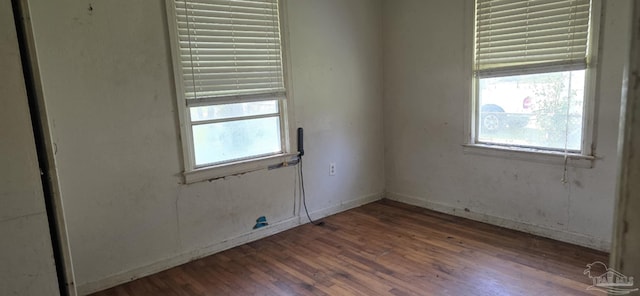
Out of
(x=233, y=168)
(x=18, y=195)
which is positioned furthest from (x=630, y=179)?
(x=233, y=168)

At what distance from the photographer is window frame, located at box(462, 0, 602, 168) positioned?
287cm

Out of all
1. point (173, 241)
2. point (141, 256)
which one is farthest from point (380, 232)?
point (141, 256)

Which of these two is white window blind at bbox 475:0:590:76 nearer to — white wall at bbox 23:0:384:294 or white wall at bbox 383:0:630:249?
white wall at bbox 383:0:630:249

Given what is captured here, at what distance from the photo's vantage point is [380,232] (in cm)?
357

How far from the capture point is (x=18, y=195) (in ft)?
5.32

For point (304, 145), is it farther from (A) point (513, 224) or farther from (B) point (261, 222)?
(A) point (513, 224)

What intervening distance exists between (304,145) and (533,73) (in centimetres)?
201

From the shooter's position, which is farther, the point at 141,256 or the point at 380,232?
the point at 380,232

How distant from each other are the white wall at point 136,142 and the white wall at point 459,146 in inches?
32.4

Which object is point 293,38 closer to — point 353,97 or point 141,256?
point 353,97

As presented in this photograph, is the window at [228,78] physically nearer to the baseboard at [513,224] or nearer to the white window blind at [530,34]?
the baseboard at [513,224]

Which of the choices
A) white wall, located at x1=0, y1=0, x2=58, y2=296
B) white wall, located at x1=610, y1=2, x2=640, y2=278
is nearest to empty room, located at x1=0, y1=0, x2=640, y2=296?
white wall, located at x1=0, y1=0, x2=58, y2=296

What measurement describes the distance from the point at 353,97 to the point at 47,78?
263 cm

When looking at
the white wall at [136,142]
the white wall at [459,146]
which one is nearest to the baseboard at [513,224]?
the white wall at [459,146]
